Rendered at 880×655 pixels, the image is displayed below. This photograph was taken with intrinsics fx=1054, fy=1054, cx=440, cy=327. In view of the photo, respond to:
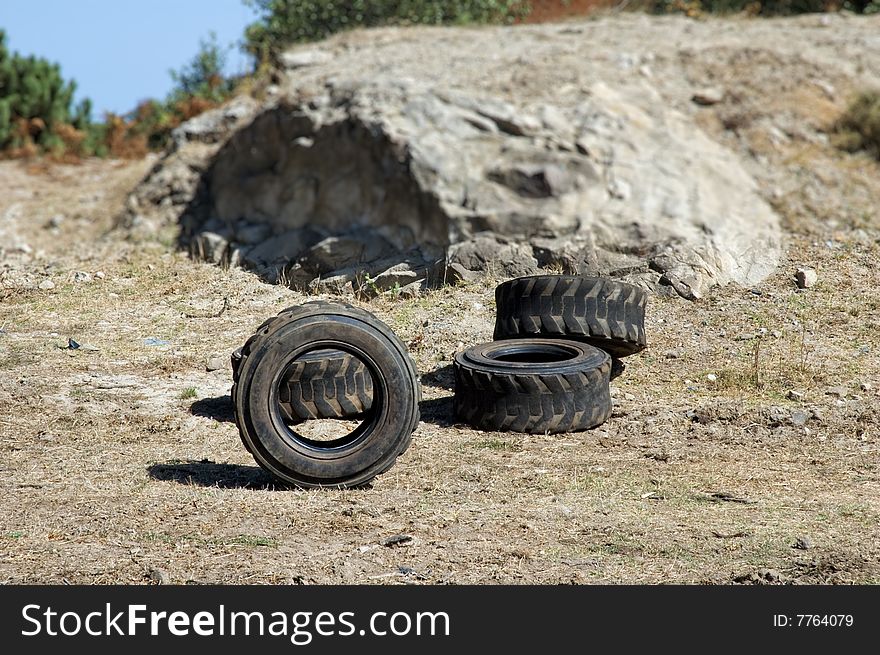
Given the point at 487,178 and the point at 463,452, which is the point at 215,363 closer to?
the point at 463,452

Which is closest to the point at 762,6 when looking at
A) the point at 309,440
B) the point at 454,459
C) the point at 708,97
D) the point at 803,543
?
the point at 708,97

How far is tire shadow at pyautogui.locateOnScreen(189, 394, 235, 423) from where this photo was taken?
8.28 m

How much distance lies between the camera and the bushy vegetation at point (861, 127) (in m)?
15.0

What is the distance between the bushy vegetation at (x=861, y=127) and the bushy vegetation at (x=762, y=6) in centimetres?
696

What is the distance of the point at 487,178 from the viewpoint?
1345cm

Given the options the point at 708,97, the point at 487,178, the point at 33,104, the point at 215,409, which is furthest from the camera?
the point at 33,104

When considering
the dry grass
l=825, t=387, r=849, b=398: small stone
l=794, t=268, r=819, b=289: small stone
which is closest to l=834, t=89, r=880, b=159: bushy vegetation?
the dry grass

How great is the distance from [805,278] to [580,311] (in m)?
4.06

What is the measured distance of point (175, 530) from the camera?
543 centimetres

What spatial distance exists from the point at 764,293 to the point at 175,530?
812cm

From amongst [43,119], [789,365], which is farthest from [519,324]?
[43,119]

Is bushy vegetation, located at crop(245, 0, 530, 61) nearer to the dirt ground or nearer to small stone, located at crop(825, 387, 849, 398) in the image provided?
the dirt ground

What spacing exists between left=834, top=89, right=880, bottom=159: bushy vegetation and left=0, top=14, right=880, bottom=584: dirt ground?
103 cm

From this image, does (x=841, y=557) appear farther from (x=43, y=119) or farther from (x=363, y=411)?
(x=43, y=119)
